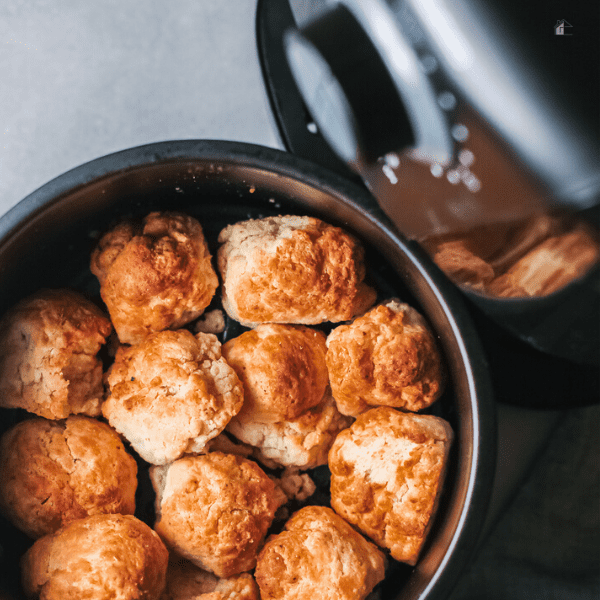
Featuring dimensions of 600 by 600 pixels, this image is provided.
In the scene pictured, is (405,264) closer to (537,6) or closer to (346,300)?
(346,300)

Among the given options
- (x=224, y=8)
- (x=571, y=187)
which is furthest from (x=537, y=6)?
(x=224, y=8)

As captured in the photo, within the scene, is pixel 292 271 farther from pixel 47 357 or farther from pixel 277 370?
pixel 47 357

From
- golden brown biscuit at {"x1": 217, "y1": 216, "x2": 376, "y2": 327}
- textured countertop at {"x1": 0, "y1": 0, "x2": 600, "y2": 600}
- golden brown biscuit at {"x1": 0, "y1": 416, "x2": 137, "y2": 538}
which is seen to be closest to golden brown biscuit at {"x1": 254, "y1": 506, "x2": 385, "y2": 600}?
golden brown biscuit at {"x1": 0, "y1": 416, "x2": 137, "y2": 538}

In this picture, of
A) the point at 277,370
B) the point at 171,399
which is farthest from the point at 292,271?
the point at 171,399

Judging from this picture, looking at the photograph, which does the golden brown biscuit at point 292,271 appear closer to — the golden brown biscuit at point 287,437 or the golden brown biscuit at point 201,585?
the golden brown biscuit at point 287,437

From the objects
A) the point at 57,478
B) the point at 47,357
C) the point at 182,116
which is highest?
the point at 182,116

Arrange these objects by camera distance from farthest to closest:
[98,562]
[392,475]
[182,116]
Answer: [182,116]
[392,475]
[98,562]

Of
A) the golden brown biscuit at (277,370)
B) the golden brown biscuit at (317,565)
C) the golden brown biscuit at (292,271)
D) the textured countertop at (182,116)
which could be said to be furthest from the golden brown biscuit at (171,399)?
the textured countertop at (182,116)
